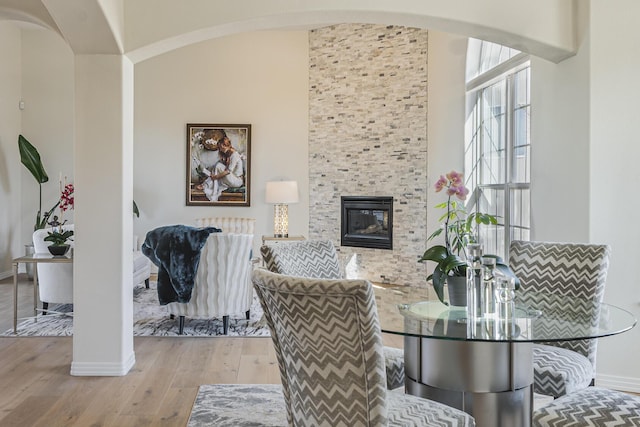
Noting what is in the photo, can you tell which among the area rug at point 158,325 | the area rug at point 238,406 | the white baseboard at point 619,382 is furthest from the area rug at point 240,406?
the area rug at point 158,325

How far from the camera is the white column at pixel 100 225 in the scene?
353cm

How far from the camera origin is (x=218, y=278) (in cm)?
452

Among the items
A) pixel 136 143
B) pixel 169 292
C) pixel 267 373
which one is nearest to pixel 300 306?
pixel 267 373

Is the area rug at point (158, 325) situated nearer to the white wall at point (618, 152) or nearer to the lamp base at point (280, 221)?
the lamp base at point (280, 221)

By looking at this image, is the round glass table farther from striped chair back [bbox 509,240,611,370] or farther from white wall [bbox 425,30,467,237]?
white wall [bbox 425,30,467,237]

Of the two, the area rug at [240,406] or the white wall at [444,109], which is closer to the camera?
the area rug at [240,406]

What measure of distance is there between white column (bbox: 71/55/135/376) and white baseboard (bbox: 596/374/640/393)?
3098 millimetres

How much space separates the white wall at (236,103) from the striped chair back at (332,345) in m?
5.92

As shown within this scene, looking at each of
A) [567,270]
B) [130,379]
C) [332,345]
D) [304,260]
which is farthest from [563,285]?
[130,379]

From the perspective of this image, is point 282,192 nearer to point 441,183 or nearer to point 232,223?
point 232,223

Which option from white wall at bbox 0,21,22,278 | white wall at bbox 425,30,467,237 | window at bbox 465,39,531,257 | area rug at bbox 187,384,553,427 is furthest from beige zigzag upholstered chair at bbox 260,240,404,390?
white wall at bbox 0,21,22,278

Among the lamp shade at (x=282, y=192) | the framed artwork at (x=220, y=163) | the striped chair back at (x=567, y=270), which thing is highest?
the framed artwork at (x=220, y=163)

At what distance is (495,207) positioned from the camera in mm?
5262

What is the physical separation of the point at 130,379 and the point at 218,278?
122cm
